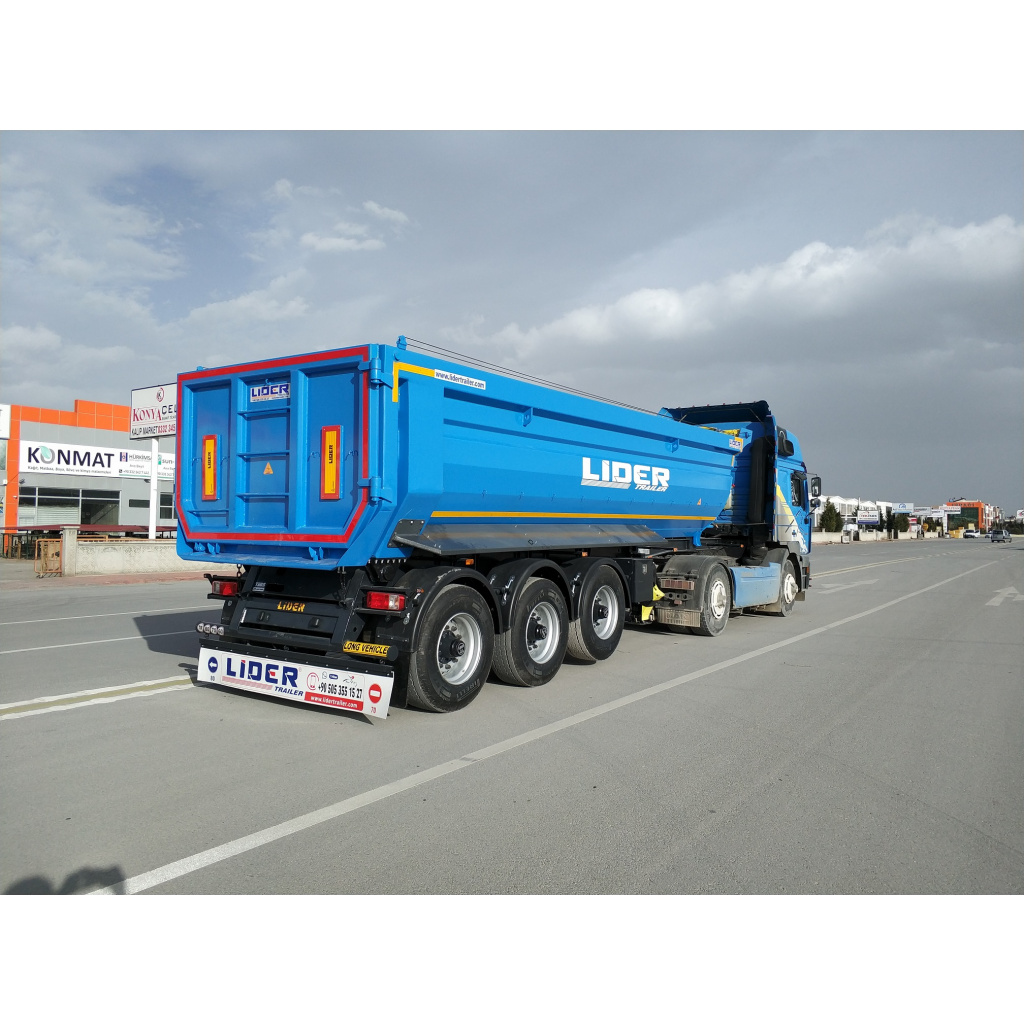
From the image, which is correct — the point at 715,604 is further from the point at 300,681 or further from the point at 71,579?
the point at 71,579

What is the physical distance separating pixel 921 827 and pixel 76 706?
635 centimetres

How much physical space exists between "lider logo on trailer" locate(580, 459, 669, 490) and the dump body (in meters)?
0.04

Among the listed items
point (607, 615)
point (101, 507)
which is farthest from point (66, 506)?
point (607, 615)

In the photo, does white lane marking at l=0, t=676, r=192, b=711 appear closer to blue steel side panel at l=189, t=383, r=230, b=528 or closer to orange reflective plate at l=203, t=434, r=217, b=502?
blue steel side panel at l=189, t=383, r=230, b=528

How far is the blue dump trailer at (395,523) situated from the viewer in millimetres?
6094

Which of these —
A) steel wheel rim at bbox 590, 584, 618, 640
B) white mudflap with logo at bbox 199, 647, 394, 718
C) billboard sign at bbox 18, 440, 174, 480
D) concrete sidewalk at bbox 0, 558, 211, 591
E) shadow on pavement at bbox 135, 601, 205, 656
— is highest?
billboard sign at bbox 18, 440, 174, 480

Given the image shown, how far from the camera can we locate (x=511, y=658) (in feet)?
23.7

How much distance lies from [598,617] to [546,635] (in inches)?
50.3

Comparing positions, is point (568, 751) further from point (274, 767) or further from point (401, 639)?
point (274, 767)

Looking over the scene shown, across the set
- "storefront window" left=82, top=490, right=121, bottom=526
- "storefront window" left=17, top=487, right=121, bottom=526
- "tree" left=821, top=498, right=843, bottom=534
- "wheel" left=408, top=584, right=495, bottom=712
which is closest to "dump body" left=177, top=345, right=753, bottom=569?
"wheel" left=408, top=584, right=495, bottom=712

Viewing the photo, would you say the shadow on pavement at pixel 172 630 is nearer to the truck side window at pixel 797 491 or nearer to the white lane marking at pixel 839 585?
the truck side window at pixel 797 491

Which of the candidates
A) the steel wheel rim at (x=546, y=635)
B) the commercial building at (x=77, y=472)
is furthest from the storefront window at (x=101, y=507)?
the steel wheel rim at (x=546, y=635)

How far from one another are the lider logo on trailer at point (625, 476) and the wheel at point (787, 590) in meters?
4.31

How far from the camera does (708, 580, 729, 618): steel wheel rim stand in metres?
10.9
